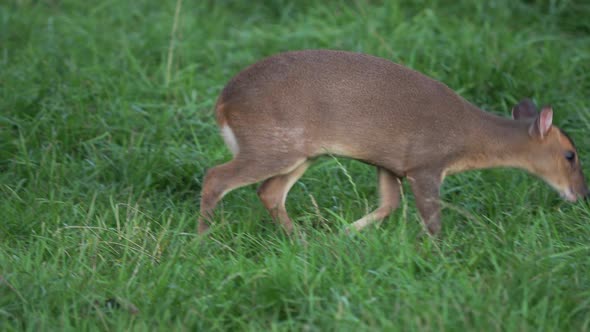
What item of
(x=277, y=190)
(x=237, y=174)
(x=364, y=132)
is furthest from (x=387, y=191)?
(x=237, y=174)

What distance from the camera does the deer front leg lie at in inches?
194

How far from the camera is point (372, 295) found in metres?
3.86

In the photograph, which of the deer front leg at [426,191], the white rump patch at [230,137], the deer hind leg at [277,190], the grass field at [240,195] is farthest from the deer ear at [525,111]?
the white rump patch at [230,137]

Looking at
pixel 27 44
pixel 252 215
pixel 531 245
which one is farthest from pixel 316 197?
pixel 27 44

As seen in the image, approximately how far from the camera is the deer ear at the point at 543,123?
499cm

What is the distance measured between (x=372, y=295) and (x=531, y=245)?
0.90 metres

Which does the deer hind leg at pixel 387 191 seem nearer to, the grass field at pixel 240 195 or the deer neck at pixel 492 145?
the grass field at pixel 240 195

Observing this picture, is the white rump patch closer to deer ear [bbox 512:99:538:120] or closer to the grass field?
the grass field

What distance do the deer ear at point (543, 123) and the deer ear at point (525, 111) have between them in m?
0.23

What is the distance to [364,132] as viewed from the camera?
4906 millimetres

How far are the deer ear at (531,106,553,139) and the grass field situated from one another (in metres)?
0.39

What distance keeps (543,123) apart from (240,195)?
5.62 ft

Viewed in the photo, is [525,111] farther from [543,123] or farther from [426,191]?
[426,191]

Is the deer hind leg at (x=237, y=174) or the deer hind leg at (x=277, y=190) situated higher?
the deer hind leg at (x=237, y=174)
